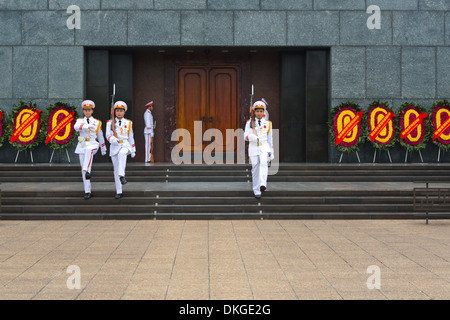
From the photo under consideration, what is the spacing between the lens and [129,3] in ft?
60.4

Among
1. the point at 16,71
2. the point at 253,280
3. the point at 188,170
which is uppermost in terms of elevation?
the point at 16,71

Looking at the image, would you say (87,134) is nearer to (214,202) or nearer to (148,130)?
(214,202)

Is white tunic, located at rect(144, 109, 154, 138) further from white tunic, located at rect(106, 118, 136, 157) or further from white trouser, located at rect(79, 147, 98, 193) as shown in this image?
white trouser, located at rect(79, 147, 98, 193)

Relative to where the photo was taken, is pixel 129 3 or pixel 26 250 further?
pixel 129 3

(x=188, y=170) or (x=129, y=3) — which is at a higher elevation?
(x=129, y=3)

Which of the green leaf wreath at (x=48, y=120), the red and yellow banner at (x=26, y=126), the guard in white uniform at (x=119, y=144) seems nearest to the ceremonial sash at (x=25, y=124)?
the red and yellow banner at (x=26, y=126)

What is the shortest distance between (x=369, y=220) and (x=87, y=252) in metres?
Answer: 6.22

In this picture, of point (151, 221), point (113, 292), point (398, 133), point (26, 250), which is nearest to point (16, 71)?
point (151, 221)

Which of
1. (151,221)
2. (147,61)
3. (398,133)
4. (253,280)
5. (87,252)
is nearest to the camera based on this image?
(253,280)

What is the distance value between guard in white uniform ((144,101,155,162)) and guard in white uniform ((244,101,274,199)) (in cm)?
686

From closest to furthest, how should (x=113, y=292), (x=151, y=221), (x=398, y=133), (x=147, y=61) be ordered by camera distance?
(x=113, y=292), (x=151, y=221), (x=398, y=133), (x=147, y=61)

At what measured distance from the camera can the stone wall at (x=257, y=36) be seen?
60.2ft

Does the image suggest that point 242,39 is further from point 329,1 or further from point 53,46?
point 53,46

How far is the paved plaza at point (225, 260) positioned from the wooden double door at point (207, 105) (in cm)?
894
